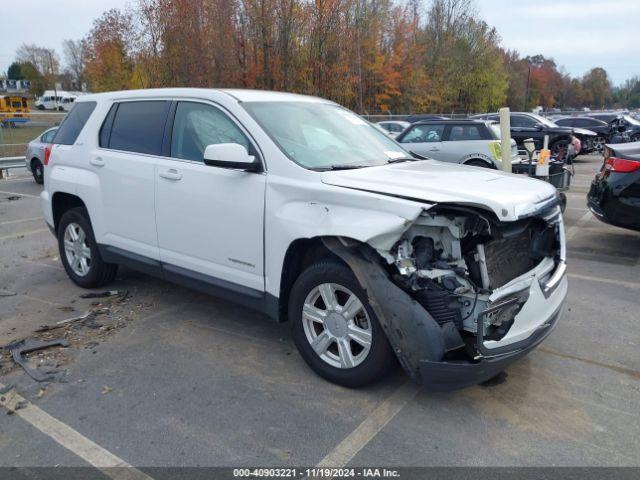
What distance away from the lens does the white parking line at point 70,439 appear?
9.11 feet

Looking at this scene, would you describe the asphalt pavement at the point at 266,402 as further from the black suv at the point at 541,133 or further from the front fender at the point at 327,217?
the black suv at the point at 541,133

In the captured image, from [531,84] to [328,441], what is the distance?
292 feet

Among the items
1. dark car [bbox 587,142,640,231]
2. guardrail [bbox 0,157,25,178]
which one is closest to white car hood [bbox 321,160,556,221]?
dark car [bbox 587,142,640,231]

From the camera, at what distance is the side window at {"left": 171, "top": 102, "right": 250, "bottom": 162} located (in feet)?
13.5

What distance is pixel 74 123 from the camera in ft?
18.2

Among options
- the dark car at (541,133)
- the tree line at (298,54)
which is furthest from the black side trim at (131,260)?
the tree line at (298,54)

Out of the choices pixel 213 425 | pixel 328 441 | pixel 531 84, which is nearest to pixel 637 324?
pixel 328 441

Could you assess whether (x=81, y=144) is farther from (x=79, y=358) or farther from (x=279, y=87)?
(x=279, y=87)

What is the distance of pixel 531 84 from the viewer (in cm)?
8188

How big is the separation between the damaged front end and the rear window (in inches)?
135

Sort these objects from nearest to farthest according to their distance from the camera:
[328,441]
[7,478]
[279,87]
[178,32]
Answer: [7,478] → [328,441] → [178,32] → [279,87]

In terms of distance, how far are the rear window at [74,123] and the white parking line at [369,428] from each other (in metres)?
4.12

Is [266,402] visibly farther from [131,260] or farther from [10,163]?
[10,163]

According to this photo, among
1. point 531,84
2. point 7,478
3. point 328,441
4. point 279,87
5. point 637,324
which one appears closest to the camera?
point 7,478
